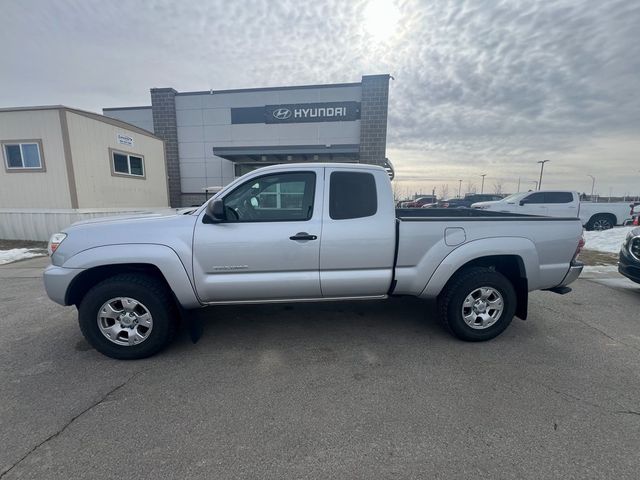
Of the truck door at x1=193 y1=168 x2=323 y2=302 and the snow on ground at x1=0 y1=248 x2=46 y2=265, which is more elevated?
the truck door at x1=193 y1=168 x2=323 y2=302

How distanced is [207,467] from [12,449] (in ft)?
4.32

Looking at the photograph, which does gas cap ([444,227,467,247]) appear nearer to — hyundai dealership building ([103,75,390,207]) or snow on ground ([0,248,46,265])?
snow on ground ([0,248,46,265])

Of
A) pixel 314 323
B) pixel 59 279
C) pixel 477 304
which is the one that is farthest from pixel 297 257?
pixel 59 279

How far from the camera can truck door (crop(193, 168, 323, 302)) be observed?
9.86ft

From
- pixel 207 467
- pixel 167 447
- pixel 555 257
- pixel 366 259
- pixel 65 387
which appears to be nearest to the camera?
pixel 207 467

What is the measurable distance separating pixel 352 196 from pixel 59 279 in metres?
3.01

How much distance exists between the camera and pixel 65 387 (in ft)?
8.63

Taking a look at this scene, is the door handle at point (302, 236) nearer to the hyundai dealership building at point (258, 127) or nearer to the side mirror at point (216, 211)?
the side mirror at point (216, 211)

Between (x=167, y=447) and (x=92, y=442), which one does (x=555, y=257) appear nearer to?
(x=167, y=447)

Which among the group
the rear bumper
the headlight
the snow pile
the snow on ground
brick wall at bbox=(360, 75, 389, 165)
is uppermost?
brick wall at bbox=(360, 75, 389, 165)

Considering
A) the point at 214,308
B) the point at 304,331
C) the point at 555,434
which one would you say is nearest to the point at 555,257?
the point at 555,434

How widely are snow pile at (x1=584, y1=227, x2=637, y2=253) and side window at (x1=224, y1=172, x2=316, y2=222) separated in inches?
395

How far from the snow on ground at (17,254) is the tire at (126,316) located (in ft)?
23.8

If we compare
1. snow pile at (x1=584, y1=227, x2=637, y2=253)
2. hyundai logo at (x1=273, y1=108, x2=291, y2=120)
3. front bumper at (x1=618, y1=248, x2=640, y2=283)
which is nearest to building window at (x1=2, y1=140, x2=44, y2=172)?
hyundai logo at (x1=273, y1=108, x2=291, y2=120)
